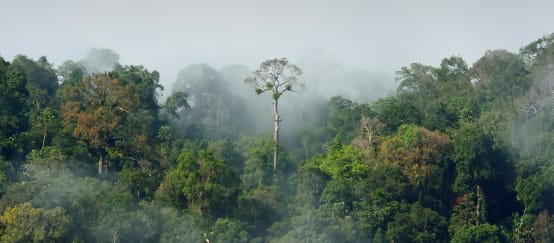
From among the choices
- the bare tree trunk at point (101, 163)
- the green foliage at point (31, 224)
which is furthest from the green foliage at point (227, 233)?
the bare tree trunk at point (101, 163)

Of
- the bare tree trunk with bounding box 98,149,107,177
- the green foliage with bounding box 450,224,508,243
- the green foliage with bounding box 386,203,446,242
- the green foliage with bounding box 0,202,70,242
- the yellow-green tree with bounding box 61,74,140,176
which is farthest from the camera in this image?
the yellow-green tree with bounding box 61,74,140,176

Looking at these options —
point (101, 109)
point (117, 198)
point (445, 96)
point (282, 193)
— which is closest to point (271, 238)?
point (282, 193)

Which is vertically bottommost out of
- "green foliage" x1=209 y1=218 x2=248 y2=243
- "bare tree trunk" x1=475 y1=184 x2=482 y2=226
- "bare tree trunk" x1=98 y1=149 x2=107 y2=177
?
"green foliage" x1=209 y1=218 x2=248 y2=243

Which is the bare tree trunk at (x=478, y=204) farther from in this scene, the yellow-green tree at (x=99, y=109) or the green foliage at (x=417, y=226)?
the yellow-green tree at (x=99, y=109)

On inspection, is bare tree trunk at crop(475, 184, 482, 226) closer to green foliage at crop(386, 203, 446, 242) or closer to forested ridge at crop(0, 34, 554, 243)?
forested ridge at crop(0, 34, 554, 243)

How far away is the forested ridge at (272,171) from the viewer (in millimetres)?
53312

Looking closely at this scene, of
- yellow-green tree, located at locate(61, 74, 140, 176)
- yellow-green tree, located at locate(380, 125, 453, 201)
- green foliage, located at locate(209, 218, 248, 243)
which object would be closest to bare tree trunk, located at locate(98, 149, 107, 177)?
yellow-green tree, located at locate(61, 74, 140, 176)

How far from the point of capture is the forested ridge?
5331 centimetres

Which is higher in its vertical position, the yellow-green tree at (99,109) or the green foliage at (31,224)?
the yellow-green tree at (99,109)

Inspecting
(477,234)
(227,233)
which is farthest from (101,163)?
(477,234)

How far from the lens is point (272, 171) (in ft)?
198

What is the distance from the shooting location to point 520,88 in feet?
218

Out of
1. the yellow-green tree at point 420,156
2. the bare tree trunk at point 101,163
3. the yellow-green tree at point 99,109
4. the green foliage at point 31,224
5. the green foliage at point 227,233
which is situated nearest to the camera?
the green foliage at point 31,224

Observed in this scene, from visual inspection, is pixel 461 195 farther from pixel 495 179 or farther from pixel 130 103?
pixel 130 103
